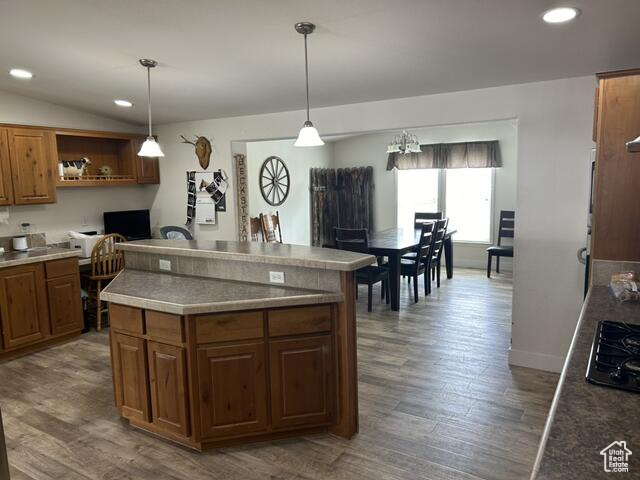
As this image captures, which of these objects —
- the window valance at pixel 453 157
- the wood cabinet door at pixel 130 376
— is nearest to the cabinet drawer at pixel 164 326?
the wood cabinet door at pixel 130 376

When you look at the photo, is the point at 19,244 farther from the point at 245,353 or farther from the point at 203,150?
the point at 245,353

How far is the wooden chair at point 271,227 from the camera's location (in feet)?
21.5

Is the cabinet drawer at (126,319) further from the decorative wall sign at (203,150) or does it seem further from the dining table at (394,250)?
the dining table at (394,250)

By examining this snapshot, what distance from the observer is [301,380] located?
98.2 inches

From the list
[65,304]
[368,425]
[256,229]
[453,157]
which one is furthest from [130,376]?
[453,157]

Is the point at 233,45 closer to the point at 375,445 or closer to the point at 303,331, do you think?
the point at 303,331

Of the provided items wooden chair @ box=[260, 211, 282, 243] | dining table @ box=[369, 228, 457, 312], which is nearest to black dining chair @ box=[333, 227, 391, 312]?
dining table @ box=[369, 228, 457, 312]

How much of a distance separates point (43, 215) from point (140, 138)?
56.0 inches

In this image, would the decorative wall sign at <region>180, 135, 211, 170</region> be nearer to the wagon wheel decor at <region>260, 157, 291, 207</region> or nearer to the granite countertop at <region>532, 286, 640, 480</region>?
the wagon wheel decor at <region>260, 157, 291, 207</region>

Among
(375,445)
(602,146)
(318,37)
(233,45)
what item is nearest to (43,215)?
(233,45)

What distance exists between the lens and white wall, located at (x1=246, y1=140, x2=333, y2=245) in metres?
6.54

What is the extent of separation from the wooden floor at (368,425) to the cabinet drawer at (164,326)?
2.17 ft

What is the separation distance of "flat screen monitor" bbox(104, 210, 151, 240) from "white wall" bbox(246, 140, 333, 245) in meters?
1.50

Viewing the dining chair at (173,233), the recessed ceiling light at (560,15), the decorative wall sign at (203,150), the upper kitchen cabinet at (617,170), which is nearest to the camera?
the recessed ceiling light at (560,15)
